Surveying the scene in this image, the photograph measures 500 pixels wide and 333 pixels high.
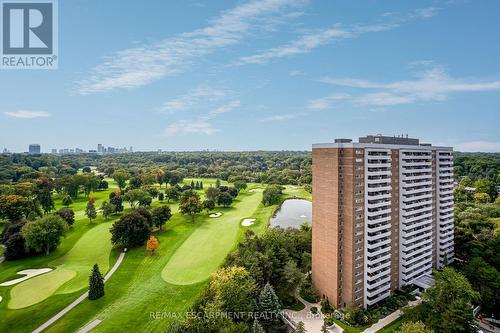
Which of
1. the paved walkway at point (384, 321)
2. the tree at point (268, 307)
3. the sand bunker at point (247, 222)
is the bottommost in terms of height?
the paved walkway at point (384, 321)

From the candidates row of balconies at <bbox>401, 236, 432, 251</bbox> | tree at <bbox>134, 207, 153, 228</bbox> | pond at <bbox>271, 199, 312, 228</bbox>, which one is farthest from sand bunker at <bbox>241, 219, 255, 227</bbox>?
row of balconies at <bbox>401, 236, 432, 251</bbox>

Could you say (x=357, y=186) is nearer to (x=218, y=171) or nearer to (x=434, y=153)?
(x=434, y=153)

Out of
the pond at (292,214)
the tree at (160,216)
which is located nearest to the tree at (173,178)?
the pond at (292,214)

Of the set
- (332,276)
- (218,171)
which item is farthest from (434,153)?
(218,171)

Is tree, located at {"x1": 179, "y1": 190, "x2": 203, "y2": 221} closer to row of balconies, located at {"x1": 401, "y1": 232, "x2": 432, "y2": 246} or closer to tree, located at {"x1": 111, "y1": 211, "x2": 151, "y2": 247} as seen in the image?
tree, located at {"x1": 111, "y1": 211, "x2": 151, "y2": 247}

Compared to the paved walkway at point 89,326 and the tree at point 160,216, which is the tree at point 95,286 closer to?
the paved walkway at point 89,326

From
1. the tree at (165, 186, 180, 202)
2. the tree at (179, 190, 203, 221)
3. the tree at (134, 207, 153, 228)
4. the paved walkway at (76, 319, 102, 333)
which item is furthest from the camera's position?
the tree at (165, 186, 180, 202)
